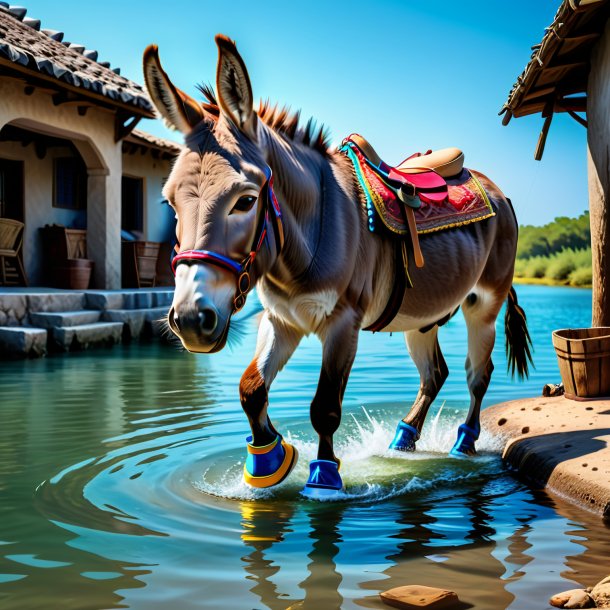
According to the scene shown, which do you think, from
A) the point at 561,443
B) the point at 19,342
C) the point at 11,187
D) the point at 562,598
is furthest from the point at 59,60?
the point at 562,598

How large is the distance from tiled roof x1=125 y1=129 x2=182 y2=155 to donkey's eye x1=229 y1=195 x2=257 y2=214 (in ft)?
41.6

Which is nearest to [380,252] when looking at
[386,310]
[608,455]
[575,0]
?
[386,310]

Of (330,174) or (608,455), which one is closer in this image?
(330,174)

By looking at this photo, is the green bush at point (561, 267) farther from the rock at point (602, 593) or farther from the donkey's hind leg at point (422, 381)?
the rock at point (602, 593)

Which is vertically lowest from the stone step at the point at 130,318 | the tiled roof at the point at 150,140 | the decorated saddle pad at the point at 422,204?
the stone step at the point at 130,318

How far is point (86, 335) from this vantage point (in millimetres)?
11258

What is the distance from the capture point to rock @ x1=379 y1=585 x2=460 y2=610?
2441 mm

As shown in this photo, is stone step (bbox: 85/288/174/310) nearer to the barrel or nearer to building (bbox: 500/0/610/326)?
the barrel

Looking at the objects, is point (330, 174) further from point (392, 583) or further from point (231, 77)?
point (392, 583)

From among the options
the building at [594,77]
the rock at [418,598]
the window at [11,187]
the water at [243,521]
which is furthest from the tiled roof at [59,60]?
the rock at [418,598]

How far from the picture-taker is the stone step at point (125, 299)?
12250 millimetres

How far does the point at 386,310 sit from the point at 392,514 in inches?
44.9

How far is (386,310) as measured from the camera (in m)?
4.23

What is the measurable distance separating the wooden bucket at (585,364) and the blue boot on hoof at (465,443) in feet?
3.51
